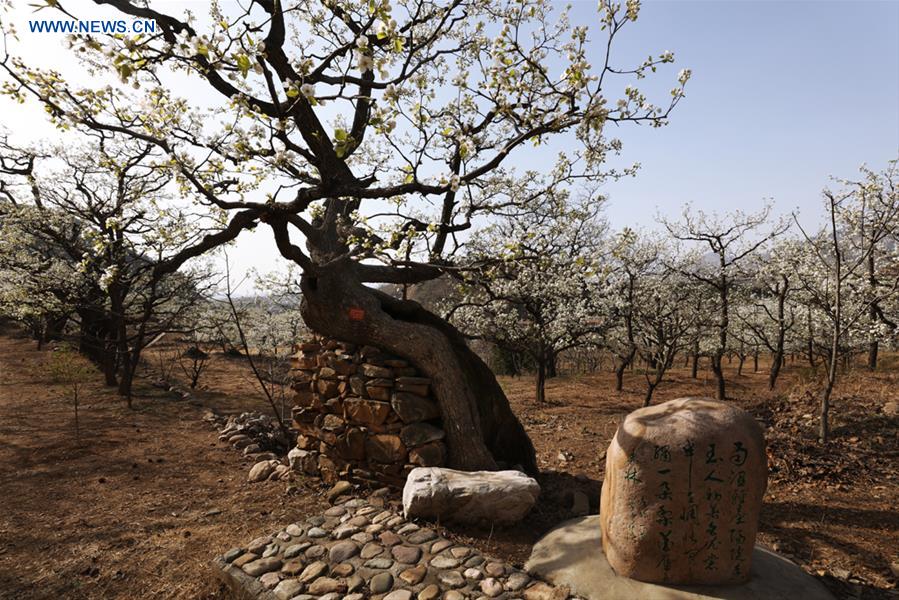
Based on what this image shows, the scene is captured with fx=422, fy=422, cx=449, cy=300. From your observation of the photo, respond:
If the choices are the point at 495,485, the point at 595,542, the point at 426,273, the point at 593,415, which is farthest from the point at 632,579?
the point at 593,415

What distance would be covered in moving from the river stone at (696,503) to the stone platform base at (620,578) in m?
0.10

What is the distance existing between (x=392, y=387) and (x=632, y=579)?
3.64 m

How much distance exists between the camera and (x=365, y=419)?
6.19 m

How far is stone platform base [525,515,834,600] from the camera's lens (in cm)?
371

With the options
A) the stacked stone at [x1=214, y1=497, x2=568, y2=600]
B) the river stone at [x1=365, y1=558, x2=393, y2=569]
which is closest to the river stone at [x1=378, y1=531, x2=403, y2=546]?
the stacked stone at [x1=214, y1=497, x2=568, y2=600]

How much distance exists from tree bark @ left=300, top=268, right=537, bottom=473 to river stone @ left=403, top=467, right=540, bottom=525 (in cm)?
85

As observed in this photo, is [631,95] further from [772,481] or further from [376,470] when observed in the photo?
[772,481]

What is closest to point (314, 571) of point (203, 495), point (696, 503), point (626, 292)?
point (203, 495)

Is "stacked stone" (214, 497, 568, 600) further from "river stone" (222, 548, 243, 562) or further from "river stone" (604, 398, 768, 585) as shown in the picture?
"river stone" (604, 398, 768, 585)

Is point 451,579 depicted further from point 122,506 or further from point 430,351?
point 122,506

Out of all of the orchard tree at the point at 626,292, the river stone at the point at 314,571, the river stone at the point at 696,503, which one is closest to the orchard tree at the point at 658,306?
the orchard tree at the point at 626,292

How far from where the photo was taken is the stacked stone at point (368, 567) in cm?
388

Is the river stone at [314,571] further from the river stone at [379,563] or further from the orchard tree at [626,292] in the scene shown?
the orchard tree at [626,292]

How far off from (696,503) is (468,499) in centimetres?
239
